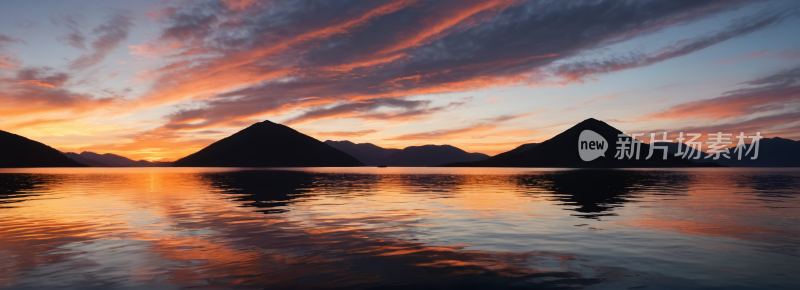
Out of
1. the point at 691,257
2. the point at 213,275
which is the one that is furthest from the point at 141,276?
the point at 691,257

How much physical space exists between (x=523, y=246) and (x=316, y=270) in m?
9.15

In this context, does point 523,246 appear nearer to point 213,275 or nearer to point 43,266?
point 213,275

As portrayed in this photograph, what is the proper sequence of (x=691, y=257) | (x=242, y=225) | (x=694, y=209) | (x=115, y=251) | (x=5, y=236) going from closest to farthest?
(x=691, y=257)
(x=115, y=251)
(x=5, y=236)
(x=242, y=225)
(x=694, y=209)

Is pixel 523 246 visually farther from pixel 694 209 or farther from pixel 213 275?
pixel 694 209

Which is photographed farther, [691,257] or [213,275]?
[691,257]

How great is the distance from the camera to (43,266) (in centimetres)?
1473

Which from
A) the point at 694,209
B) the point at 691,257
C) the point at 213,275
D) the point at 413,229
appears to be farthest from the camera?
the point at 694,209

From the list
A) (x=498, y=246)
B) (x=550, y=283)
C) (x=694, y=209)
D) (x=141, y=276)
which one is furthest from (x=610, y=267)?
(x=694, y=209)

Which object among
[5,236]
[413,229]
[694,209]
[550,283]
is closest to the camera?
[550,283]

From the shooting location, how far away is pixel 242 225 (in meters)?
Answer: 24.8

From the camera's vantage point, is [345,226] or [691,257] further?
[345,226]

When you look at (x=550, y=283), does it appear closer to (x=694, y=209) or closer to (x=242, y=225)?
(x=242, y=225)

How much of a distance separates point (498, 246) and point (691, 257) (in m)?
7.15

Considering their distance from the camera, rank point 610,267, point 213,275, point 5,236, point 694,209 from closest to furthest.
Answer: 1. point 213,275
2. point 610,267
3. point 5,236
4. point 694,209
